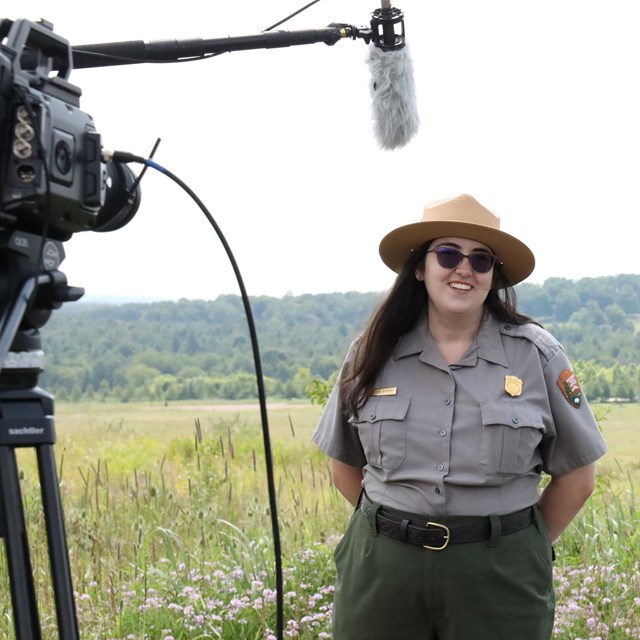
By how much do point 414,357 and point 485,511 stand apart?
472 mm

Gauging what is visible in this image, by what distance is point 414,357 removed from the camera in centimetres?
257

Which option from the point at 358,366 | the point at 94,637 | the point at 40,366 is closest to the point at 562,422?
the point at 358,366

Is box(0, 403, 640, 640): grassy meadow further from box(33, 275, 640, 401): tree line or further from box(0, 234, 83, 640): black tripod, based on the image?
box(33, 275, 640, 401): tree line

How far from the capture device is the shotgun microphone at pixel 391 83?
3.08m

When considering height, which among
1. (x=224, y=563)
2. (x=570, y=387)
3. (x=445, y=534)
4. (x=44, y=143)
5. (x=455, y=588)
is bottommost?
(x=224, y=563)

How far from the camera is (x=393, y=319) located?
2648mm

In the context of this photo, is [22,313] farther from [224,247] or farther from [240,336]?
[240,336]

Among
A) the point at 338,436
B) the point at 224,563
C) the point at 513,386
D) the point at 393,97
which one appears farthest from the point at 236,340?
the point at 513,386

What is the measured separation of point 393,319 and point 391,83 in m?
0.95

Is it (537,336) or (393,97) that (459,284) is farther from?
(393,97)

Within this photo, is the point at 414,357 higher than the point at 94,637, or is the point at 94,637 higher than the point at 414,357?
the point at 414,357

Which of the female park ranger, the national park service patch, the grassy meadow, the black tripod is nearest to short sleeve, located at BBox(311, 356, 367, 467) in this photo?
the female park ranger

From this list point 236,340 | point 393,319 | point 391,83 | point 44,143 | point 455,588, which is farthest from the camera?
point 236,340

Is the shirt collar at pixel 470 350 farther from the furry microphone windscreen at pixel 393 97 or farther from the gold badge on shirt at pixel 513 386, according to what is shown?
the furry microphone windscreen at pixel 393 97
